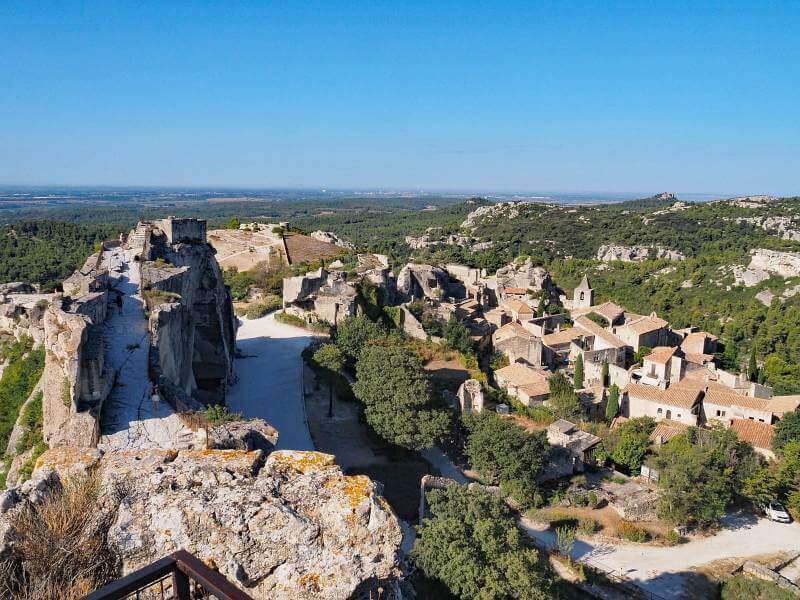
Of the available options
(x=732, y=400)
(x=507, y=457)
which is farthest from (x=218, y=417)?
(x=732, y=400)

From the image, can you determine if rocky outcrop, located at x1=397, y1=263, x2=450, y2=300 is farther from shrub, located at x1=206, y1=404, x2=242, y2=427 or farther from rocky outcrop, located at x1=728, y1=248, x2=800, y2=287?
rocky outcrop, located at x1=728, y1=248, x2=800, y2=287

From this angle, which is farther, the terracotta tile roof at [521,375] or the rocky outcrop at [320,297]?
the rocky outcrop at [320,297]

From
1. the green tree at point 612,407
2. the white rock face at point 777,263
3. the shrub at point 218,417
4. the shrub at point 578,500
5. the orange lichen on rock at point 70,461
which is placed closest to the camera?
the orange lichen on rock at point 70,461

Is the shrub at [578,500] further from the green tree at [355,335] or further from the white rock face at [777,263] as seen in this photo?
the white rock face at [777,263]

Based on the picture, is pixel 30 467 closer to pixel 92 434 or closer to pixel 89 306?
pixel 92 434

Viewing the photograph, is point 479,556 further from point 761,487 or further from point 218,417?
point 761,487

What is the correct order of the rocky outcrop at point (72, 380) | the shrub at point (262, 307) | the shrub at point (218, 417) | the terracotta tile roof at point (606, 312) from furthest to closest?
the terracotta tile roof at point (606, 312) < the shrub at point (262, 307) < the shrub at point (218, 417) < the rocky outcrop at point (72, 380)

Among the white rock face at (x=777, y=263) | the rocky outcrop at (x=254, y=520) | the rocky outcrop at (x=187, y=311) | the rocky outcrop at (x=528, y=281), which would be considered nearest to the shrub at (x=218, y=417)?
the rocky outcrop at (x=187, y=311)
